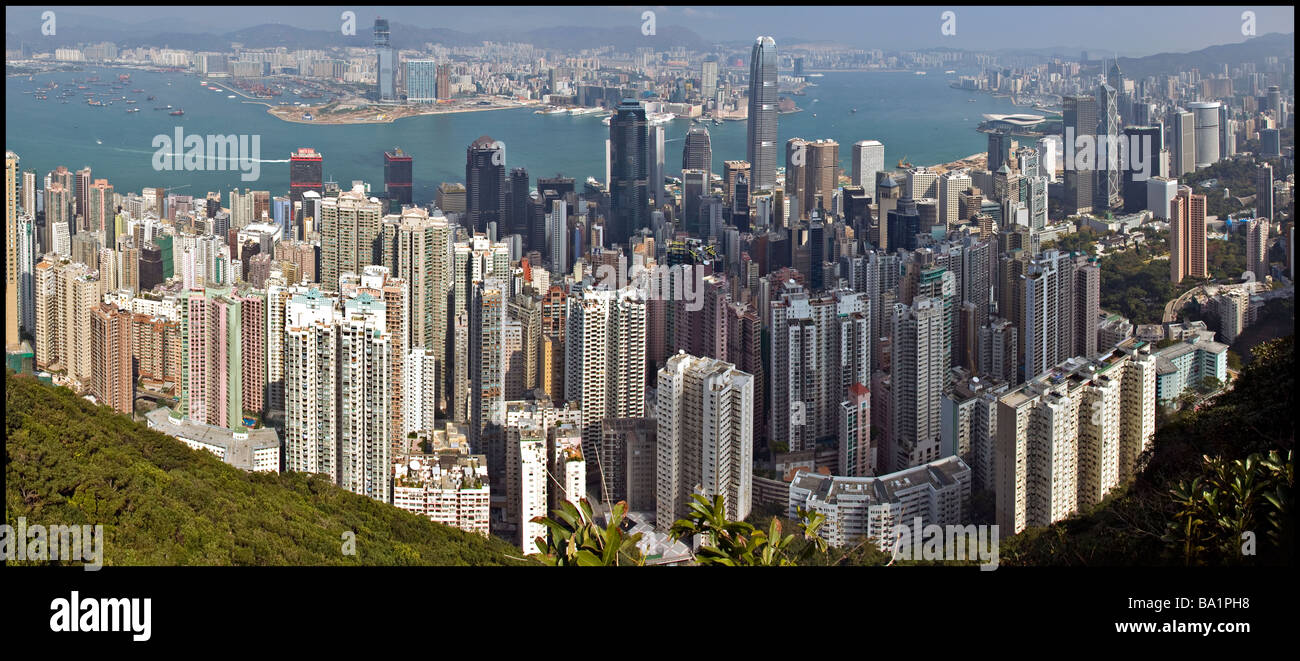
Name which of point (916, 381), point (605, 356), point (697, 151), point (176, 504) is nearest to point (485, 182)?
point (697, 151)

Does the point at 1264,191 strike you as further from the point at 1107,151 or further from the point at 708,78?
the point at 708,78

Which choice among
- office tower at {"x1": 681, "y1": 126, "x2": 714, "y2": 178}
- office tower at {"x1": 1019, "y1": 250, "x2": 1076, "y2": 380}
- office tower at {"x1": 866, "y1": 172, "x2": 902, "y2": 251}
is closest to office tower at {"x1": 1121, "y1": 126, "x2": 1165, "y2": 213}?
office tower at {"x1": 866, "y1": 172, "x2": 902, "y2": 251}

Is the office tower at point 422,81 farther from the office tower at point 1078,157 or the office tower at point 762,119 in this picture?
the office tower at point 1078,157

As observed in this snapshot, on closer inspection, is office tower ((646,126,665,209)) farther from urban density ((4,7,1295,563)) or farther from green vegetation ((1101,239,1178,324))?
green vegetation ((1101,239,1178,324))

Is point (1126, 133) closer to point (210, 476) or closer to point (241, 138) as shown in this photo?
point (241, 138)

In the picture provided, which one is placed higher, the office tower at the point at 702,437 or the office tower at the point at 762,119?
the office tower at the point at 762,119

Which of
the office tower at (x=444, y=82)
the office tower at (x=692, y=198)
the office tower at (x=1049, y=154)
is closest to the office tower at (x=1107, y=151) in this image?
the office tower at (x=1049, y=154)
